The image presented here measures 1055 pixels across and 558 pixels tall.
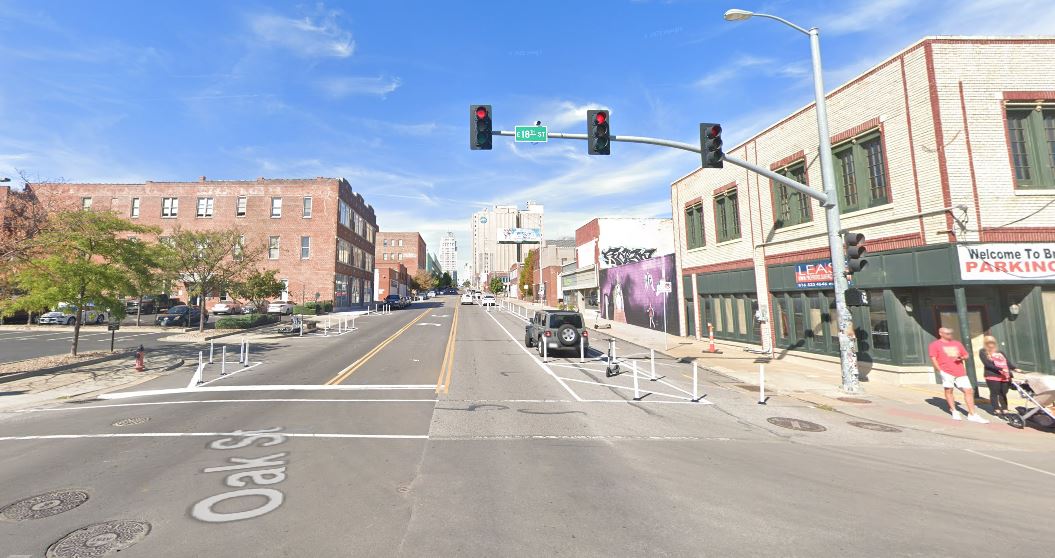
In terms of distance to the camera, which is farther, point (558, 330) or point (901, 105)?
point (558, 330)

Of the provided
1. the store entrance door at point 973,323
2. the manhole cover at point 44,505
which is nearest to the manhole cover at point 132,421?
the manhole cover at point 44,505

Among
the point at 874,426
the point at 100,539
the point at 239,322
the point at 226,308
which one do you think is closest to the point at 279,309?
the point at 226,308

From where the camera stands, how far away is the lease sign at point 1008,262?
11.5 m

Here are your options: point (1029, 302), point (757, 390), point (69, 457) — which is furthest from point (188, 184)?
point (1029, 302)

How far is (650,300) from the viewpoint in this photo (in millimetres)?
30188

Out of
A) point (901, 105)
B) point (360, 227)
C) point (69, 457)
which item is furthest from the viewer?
point (360, 227)

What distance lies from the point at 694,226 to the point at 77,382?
2642cm

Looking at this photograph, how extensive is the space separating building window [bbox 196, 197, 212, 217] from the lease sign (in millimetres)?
61699

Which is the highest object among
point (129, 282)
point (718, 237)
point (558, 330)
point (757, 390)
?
point (718, 237)

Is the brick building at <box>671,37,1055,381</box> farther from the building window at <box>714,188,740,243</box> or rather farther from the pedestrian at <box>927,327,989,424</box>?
the building window at <box>714,188,740,243</box>

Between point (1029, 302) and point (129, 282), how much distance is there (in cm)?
2990

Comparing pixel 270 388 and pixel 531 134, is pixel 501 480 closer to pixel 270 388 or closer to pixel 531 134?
pixel 531 134

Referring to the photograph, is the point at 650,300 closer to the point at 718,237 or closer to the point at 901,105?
the point at 718,237

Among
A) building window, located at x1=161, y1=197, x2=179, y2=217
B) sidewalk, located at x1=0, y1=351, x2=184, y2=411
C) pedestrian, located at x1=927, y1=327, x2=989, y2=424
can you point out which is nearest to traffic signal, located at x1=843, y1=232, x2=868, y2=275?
pedestrian, located at x1=927, y1=327, x2=989, y2=424
